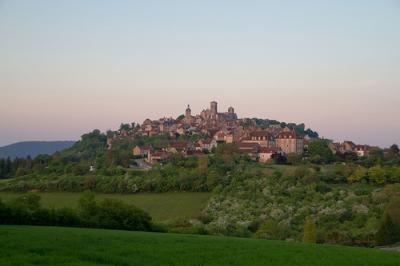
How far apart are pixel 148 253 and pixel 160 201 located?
1925 inches

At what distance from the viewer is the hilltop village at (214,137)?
106669mm

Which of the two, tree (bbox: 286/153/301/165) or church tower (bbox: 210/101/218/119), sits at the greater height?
church tower (bbox: 210/101/218/119)

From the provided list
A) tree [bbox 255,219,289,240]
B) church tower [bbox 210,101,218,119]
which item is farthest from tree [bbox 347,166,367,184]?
church tower [bbox 210,101,218,119]

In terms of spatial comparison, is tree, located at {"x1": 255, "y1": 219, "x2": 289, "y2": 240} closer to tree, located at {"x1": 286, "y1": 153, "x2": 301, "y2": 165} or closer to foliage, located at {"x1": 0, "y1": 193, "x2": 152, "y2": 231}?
foliage, located at {"x1": 0, "y1": 193, "x2": 152, "y2": 231}

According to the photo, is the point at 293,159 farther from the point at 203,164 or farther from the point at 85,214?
the point at 85,214

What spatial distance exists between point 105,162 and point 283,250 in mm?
76267

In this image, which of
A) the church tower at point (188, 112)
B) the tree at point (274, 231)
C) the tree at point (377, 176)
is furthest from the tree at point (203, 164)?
the church tower at point (188, 112)

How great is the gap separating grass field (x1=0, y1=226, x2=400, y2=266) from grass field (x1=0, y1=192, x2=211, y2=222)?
121 feet

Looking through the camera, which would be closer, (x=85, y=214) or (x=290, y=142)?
(x=85, y=214)

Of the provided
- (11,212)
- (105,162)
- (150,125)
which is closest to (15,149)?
(150,125)

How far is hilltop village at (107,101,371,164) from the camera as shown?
107m

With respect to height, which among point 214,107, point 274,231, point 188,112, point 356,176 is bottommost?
Answer: point 274,231

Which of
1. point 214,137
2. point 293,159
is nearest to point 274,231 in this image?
point 293,159

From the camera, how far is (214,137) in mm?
137500
